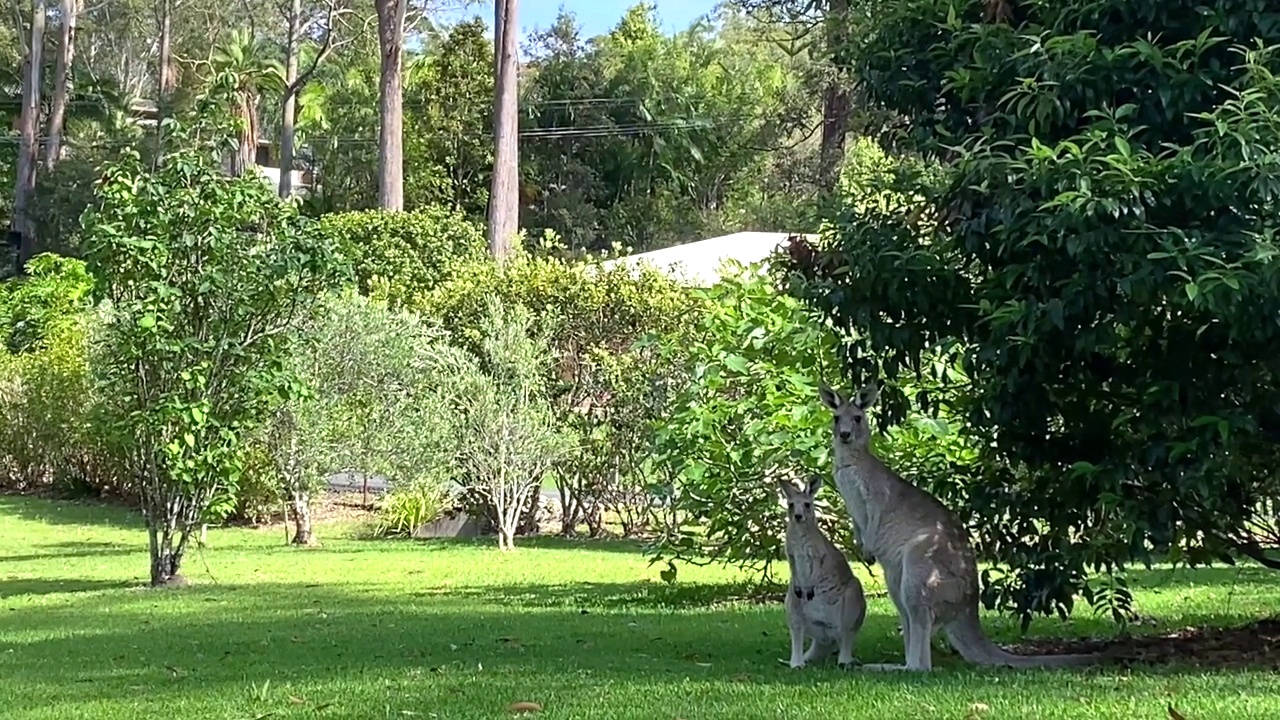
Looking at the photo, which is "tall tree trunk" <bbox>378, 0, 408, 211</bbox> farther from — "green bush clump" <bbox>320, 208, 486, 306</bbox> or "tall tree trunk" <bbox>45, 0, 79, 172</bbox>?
"tall tree trunk" <bbox>45, 0, 79, 172</bbox>

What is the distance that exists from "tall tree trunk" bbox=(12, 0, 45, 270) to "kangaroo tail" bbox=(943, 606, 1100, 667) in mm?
42663

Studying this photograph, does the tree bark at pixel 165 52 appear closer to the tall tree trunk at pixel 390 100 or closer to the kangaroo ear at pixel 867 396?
the tall tree trunk at pixel 390 100

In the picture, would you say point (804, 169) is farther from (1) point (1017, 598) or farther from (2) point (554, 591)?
(1) point (1017, 598)

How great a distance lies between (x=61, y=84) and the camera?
46.8 meters

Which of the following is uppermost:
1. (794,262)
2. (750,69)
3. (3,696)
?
(750,69)

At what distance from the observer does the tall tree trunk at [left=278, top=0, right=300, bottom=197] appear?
4372 cm

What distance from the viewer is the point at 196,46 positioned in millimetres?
56812

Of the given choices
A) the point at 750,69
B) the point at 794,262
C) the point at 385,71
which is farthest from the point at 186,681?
the point at 750,69

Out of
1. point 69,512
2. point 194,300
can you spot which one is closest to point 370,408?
point 194,300

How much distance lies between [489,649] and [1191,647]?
14.4 ft

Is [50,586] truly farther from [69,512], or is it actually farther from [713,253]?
[713,253]

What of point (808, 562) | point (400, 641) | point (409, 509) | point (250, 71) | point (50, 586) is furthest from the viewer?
point (250, 71)

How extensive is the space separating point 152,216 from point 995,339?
32.8 ft

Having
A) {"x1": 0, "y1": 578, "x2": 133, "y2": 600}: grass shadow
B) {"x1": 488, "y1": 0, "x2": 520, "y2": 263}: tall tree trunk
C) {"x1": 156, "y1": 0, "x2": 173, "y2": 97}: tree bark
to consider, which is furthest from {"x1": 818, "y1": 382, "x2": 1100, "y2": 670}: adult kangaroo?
{"x1": 156, "y1": 0, "x2": 173, "y2": 97}: tree bark
